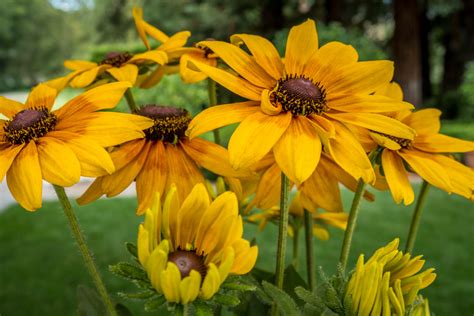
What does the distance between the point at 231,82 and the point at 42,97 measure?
10.6 inches

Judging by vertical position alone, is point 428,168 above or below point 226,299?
above

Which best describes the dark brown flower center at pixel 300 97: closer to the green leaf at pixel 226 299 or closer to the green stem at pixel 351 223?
the green stem at pixel 351 223

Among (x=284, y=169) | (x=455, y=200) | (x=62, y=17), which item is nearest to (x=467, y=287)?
(x=455, y=200)

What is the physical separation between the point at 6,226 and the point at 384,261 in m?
5.40

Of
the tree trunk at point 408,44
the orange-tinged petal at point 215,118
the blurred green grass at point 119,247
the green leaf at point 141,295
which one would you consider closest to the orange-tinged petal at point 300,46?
the orange-tinged petal at point 215,118

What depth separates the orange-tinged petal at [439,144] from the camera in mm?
840

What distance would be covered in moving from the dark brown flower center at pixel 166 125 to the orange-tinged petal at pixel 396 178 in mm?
249

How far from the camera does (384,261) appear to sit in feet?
2.06

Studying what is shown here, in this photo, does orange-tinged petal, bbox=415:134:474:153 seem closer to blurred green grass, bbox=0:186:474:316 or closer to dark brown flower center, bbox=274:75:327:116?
dark brown flower center, bbox=274:75:327:116

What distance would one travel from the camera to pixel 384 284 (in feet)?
1.97

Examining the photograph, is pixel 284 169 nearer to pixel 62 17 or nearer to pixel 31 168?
pixel 31 168

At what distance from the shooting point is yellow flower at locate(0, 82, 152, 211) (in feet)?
2.09

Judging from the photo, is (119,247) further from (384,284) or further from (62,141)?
(384,284)

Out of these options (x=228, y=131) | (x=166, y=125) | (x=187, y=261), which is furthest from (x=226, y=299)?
(x=228, y=131)
